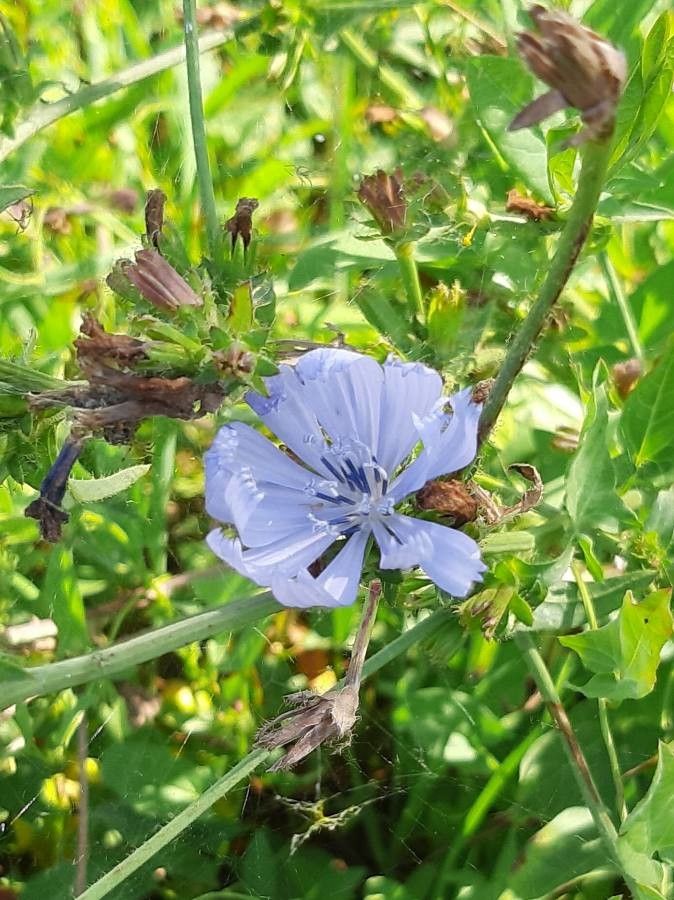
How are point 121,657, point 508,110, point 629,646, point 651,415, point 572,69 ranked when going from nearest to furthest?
point 572,69 < point 121,657 < point 629,646 < point 651,415 < point 508,110

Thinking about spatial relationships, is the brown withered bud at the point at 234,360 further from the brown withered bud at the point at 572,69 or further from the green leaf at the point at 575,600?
the green leaf at the point at 575,600

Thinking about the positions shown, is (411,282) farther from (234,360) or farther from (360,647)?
(360,647)

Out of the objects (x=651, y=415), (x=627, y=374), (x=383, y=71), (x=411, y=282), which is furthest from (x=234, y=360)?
(x=383, y=71)

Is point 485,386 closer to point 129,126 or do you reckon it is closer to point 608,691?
point 608,691

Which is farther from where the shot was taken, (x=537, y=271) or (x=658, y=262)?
(x=658, y=262)

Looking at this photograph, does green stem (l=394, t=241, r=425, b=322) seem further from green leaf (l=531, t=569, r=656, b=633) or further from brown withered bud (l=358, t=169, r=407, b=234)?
green leaf (l=531, t=569, r=656, b=633)

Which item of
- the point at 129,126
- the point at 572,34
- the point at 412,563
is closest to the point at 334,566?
the point at 412,563

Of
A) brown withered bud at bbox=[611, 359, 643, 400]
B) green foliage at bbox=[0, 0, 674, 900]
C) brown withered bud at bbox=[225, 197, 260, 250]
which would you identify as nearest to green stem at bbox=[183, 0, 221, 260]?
brown withered bud at bbox=[225, 197, 260, 250]
